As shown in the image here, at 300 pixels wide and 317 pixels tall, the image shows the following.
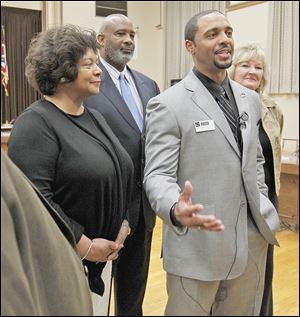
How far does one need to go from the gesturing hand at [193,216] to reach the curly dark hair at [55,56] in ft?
1.84

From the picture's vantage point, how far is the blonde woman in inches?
56.2

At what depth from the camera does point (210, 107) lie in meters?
1.05

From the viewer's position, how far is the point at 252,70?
5.02 feet

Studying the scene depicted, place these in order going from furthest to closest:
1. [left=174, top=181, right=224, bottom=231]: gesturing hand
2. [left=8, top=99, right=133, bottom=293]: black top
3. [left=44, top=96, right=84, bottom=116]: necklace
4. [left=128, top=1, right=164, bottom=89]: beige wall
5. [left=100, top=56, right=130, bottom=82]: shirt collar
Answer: [left=128, top=1, right=164, bottom=89]: beige wall, [left=100, top=56, right=130, bottom=82]: shirt collar, [left=44, top=96, right=84, bottom=116]: necklace, [left=8, top=99, right=133, bottom=293]: black top, [left=174, top=181, right=224, bottom=231]: gesturing hand

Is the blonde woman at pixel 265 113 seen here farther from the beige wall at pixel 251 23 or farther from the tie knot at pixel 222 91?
the beige wall at pixel 251 23

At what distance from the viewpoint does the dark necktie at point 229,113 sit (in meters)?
1.08

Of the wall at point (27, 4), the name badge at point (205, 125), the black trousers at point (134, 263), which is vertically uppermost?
the wall at point (27, 4)

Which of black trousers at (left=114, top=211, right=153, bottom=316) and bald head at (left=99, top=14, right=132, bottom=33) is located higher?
bald head at (left=99, top=14, right=132, bottom=33)

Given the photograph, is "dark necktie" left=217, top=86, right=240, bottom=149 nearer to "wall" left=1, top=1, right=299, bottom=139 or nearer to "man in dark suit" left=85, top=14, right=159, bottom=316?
"man in dark suit" left=85, top=14, right=159, bottom=316

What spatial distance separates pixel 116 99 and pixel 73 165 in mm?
454

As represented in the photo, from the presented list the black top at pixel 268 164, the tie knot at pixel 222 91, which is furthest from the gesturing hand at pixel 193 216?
the black top at pixel 268 164

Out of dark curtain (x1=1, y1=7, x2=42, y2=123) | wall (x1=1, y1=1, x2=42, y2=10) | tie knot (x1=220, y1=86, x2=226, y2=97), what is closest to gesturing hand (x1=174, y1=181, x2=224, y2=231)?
tie knot (x1=220, y1=86, x2=226, y2=97)

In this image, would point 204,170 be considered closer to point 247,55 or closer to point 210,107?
point 210,107

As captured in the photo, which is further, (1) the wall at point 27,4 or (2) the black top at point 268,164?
(1) the wall at point 27,4
